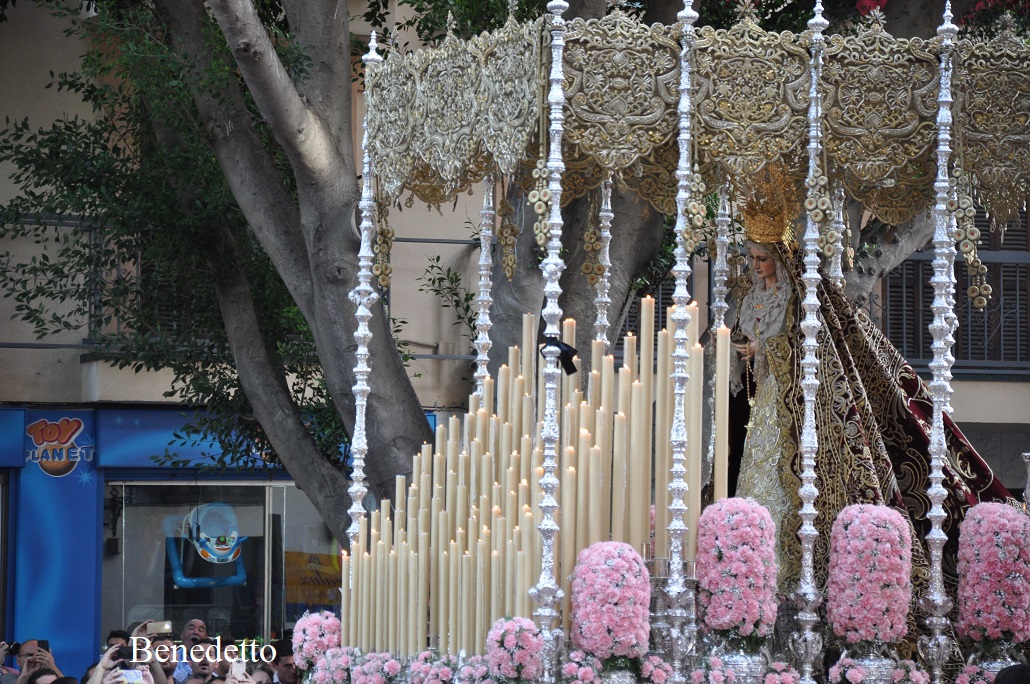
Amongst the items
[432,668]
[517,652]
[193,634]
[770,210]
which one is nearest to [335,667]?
[432,668]

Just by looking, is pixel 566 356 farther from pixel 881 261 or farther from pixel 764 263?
pixel 881 261

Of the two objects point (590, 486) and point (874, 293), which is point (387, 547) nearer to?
point (590, 486)

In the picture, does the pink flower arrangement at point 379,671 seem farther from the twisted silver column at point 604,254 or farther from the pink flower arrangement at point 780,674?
the twisted silver column at point 604,254

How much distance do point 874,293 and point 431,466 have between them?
7.82 metres

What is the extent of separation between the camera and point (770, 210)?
26.0 ft

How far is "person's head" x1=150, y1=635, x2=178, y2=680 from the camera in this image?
10.0 meters

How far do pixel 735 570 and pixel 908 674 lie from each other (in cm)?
101

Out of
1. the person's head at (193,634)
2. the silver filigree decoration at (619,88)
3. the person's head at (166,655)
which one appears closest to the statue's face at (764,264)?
the silver filigree decoration at (619,88)

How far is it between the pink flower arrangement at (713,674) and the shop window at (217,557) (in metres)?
7.78

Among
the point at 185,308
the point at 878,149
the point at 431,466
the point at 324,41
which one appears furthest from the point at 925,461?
the point at 185,308

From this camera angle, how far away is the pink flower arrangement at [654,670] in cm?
642

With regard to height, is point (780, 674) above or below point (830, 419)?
below

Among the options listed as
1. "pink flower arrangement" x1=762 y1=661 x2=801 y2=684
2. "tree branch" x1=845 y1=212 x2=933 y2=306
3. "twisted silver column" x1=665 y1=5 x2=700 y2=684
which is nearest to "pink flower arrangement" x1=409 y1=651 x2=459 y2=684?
"twisted silver column" x1=665 y1=5 x2=700 y2=684

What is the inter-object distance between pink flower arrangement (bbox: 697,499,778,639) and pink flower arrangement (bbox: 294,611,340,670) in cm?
200
